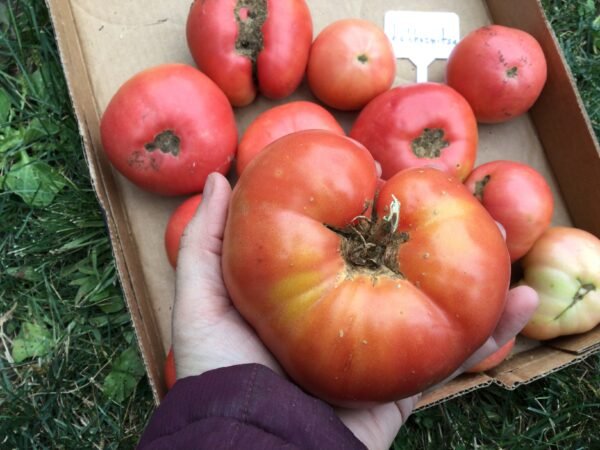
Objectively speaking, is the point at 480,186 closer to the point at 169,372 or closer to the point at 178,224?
the point at 178,224

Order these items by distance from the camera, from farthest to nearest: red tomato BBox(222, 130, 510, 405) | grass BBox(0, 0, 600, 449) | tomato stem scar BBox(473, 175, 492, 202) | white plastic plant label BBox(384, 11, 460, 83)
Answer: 1. white plastic plant label BBox(384, 11, 460, 83)
2. grass BBox(0, 0, 600, 449)
3. tomato stem scar BBox(473, 175, 492, 202)
4. red tomato BBox(222, 130, 510, 405)

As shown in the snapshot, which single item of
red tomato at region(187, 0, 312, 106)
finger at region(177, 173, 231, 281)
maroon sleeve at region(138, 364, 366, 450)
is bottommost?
maroon sleeve at region(138, 364, 366, 450)

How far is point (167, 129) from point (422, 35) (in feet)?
2.53

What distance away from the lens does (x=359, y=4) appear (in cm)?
149

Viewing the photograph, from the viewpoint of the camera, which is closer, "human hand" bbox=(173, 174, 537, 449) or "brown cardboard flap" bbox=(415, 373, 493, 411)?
"human hand" bbox=(173, 174, 537, 449)

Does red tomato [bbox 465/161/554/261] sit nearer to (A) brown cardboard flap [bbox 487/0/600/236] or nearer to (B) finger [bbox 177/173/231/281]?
(A) brown cardboard flap [bbox 487/0/600/236]

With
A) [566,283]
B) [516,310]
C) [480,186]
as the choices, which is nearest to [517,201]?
[480,186]

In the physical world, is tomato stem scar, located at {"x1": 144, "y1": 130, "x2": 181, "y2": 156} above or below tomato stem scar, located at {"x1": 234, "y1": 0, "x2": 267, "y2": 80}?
below

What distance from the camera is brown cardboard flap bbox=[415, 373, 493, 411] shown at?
1.13 meters

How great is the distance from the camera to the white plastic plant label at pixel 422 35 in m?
1.46

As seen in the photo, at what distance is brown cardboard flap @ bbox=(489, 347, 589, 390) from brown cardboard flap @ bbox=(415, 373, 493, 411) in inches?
1.2

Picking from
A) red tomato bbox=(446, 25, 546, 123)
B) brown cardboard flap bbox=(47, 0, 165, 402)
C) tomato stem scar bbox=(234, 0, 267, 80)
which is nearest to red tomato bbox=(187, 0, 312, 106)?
tomato stem scar bbox=(234, 0, 267, 80)

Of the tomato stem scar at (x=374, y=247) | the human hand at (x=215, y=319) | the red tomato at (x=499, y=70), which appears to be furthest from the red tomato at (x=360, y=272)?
the red tomato at (x=499, y=70)

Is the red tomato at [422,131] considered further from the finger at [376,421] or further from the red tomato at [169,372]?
the red tomato at [169,372]
